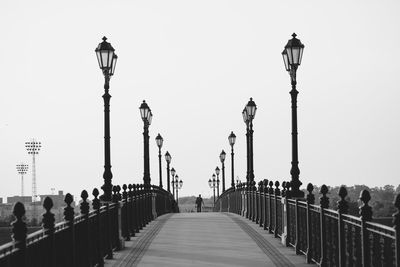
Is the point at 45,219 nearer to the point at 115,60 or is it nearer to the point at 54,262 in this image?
the point at 54,262

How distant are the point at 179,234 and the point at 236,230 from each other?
2.36m

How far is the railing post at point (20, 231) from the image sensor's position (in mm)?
8945

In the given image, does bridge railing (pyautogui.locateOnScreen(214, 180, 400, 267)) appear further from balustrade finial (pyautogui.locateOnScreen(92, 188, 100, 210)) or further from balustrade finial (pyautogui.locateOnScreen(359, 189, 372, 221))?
balustrade finial (pyautogui.locateOnScreen(92, 188, 100, 210))

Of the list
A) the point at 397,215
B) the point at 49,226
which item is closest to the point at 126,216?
the point at 49,226

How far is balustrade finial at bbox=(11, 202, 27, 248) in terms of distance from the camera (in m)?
8.94

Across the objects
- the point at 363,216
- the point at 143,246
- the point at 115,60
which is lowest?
the point at 143,246

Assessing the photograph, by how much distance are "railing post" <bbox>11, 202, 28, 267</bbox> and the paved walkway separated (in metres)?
8.44

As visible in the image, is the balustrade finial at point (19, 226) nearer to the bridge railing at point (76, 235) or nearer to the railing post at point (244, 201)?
the bridge railing at point (76, 235)

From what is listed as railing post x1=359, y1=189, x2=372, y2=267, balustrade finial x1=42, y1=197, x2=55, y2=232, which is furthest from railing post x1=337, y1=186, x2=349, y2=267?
balustrade finial x1=42, y1=197, x2=55, y2=232

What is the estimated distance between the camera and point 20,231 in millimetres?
9070

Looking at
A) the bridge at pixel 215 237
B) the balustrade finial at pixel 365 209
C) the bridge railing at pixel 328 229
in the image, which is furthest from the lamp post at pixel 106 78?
the balustrade finial at pixel 365 209

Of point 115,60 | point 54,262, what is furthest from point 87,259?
point 115,60

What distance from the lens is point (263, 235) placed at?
82.1 feet

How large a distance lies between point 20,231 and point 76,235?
472 cm
